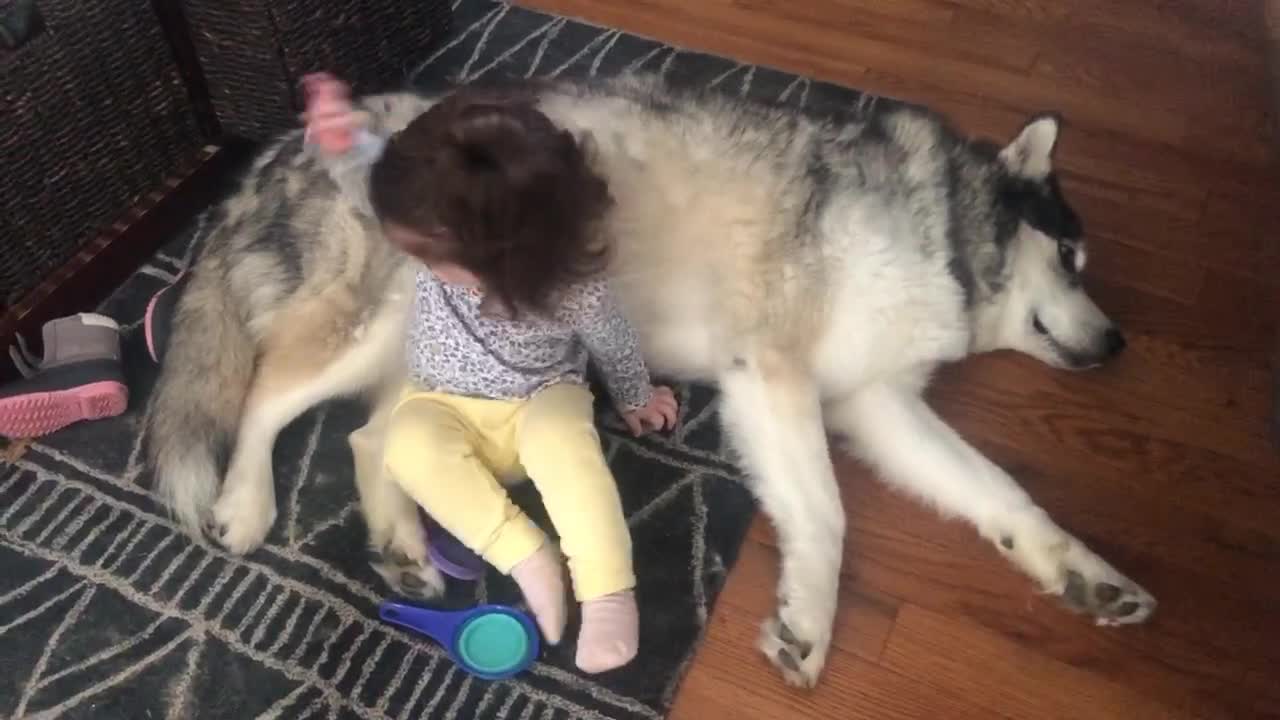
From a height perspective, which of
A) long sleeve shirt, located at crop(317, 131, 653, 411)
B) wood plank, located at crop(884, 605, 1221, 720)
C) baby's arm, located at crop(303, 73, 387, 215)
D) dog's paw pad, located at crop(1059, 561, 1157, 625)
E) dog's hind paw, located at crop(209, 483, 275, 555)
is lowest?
wood plank, located at crop(884, 605, 1221, 720)

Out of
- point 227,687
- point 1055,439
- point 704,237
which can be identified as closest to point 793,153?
point 704,237

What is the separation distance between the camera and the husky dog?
205cm

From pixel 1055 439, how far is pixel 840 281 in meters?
0.62

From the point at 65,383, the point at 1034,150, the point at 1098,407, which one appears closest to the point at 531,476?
the point at 65,383

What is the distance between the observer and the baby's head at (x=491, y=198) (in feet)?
5.08

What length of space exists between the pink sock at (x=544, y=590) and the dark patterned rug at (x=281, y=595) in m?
0.06

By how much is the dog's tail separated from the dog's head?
58.6 inches

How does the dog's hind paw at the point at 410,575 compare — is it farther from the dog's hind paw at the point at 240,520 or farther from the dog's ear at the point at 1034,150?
the dog's ear at the point at 1034,150

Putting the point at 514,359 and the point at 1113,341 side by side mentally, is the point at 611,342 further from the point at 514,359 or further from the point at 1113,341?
the point at 1113,341

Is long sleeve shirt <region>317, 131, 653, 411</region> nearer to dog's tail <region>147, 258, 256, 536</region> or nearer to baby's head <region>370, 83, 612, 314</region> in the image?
baby's head <region>370, 83, 612, 314</region>

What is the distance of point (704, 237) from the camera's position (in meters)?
2.16

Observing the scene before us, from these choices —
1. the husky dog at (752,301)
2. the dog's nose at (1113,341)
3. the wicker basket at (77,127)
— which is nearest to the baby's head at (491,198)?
the husky dog at (752,301)

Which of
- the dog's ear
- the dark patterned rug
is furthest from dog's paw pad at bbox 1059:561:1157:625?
the dog's ear

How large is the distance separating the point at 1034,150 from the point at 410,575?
1.43 metres
